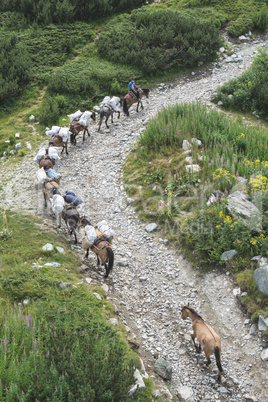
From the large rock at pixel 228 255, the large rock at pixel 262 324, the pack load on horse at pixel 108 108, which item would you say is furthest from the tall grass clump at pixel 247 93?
the large rock at pixel 262 324

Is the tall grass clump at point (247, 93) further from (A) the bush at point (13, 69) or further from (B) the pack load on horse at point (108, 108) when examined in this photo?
(A) the bush at point (13, 69)

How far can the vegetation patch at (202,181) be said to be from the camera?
8367mm

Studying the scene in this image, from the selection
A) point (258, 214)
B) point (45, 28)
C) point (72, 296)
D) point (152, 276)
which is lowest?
point (152, 276)

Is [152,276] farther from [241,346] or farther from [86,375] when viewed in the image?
[86,375]

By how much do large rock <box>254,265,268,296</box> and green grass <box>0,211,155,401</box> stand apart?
2.80 meters

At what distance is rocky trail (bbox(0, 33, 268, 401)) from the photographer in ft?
20.7

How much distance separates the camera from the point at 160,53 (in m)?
20.6

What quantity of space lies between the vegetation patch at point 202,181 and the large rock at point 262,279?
2.39 ft

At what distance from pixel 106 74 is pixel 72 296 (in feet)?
48.1

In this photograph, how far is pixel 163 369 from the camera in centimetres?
624

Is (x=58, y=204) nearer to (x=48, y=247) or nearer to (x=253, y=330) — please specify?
(x=48, y=247)

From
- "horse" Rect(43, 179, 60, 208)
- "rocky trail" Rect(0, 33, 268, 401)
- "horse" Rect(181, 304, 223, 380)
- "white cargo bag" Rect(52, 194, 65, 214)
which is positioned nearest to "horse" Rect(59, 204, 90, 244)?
"white cargo bag" Rect(52, 194, 65, 214)

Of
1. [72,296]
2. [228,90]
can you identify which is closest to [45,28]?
[228,90]

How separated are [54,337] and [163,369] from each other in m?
2.13
